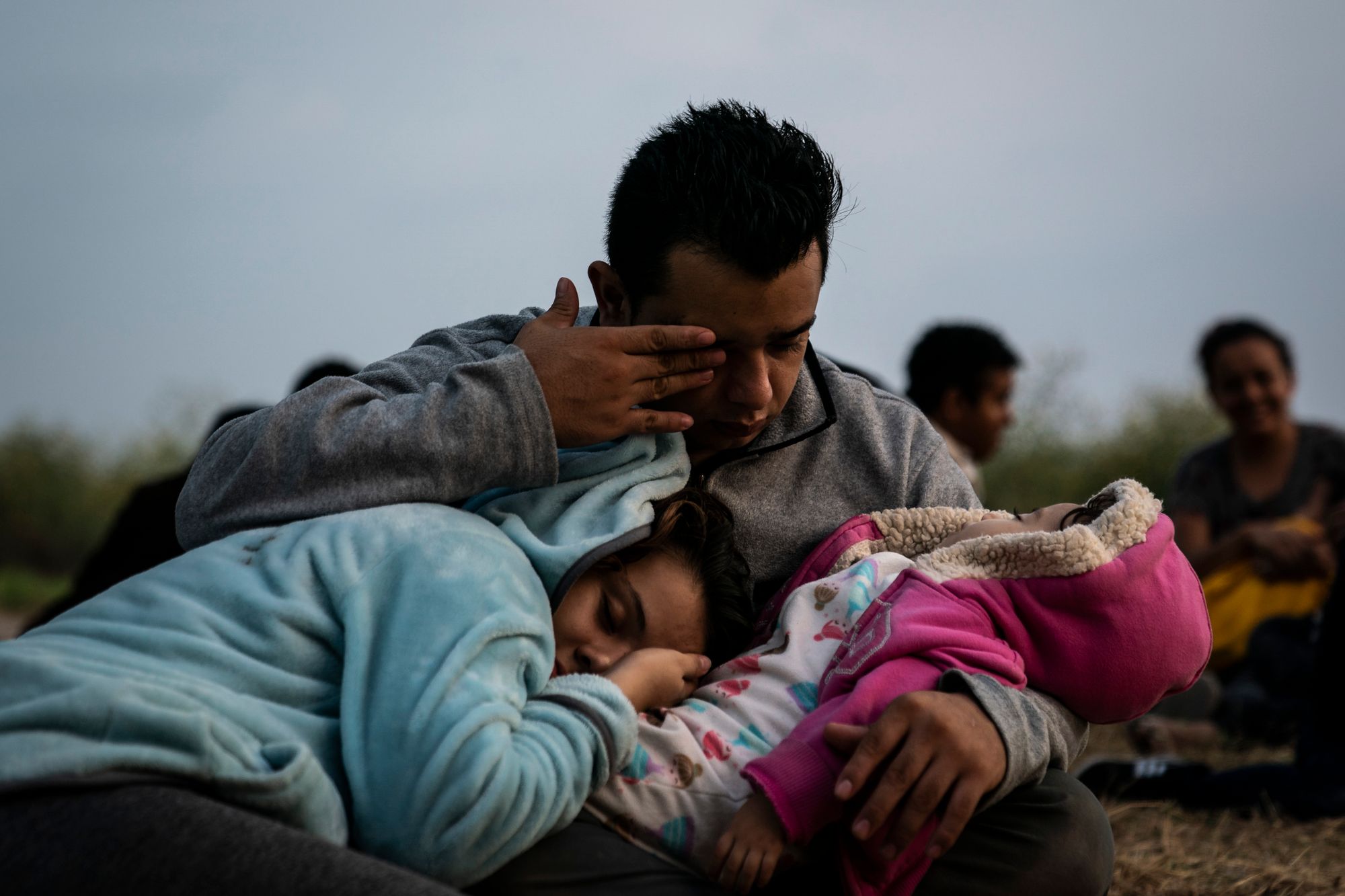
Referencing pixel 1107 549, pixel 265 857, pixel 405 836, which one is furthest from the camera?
pixel 1107 549

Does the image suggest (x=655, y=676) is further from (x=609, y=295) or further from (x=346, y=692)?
(x=609, y=295)

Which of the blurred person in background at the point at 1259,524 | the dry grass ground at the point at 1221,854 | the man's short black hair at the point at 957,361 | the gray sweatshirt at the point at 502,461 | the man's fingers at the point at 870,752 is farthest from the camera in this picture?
the man's short black hair at the point at 957,361

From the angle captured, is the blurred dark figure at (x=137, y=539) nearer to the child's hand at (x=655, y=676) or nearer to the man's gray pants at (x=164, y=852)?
the child's hand at (x=655, y=676)

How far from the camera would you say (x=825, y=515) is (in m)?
2.46

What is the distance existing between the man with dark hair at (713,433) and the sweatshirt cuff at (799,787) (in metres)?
0.06

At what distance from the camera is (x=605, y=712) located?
162cm

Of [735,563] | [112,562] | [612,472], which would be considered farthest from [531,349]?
[112,562]

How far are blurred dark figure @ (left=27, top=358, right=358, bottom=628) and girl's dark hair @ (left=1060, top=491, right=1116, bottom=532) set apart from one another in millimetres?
2504

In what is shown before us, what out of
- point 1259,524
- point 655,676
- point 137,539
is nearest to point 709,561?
Answer: point 655,676

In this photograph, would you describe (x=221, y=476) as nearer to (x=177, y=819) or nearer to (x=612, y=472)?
(x=612, y=472)

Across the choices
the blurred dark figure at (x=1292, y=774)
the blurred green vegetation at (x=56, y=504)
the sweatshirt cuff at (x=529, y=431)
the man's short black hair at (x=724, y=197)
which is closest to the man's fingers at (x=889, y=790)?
the sweatshirt cuff at (x=529, y=431)

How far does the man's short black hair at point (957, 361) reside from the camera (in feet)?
20.1

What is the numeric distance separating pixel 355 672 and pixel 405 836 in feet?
0.69

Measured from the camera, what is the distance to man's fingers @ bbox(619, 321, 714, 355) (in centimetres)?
210
